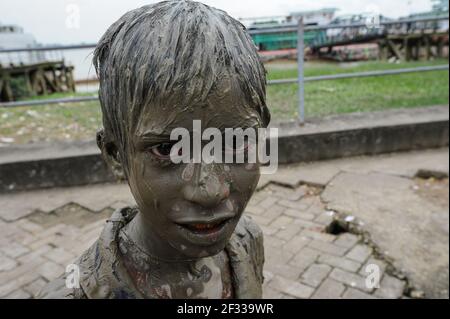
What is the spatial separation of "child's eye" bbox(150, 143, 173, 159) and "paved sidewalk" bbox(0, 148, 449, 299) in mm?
1962

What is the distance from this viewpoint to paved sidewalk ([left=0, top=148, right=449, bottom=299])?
2766 mm

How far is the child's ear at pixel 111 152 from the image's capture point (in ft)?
3.70

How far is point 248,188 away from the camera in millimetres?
1050

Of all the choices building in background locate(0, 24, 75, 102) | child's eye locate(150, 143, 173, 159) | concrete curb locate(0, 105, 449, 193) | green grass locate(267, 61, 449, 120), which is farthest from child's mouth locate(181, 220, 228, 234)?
building in background locate(0, 24, 75, 102)

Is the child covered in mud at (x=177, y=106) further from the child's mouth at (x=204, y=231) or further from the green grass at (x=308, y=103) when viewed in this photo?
the green grass at (x=308, y=103)

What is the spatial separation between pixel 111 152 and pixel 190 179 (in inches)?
12.4

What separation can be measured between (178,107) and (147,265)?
0.59m

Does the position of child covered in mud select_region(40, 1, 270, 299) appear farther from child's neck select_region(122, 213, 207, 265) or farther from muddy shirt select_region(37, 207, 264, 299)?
child's neck select_region(122, 213, 207, 265)

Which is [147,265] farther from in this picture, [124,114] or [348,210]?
[348,210]

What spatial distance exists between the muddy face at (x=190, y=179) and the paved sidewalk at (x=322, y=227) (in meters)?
1.80

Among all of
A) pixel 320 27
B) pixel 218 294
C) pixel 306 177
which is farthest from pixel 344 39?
pixel 218 294

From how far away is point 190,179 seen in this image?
0.95 m

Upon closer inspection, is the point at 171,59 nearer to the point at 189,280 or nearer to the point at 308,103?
the point at 189,280

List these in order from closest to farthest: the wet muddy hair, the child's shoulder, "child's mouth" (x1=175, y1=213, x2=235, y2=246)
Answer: the wet muddy hair, "child's mouth" (x1=175, y1=213, x2=235, y2=246), the child's shoulder
